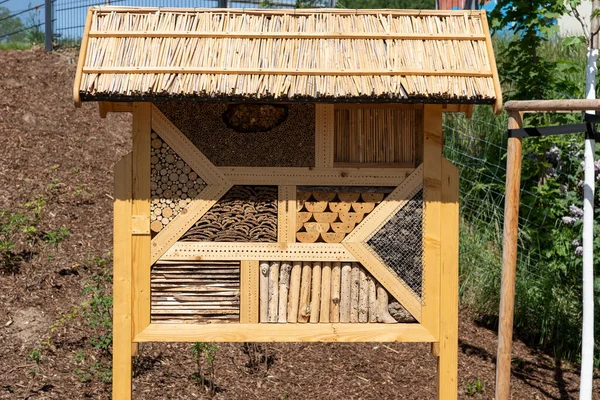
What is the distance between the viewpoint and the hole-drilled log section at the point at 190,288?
180 inches

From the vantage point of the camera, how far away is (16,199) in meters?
8.38

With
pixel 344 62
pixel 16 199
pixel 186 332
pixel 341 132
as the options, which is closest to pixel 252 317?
pixel 186 332

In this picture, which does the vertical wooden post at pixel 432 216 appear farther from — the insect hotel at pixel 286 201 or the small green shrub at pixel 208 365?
the small green shrub at pixel 208 365

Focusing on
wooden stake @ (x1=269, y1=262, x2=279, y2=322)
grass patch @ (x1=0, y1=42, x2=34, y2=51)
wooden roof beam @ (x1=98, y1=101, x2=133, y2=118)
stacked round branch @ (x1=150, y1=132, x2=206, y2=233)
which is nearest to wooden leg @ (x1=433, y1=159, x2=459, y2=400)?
wooden stake @ (x1=269, y1=262, x2=279, y2=322)

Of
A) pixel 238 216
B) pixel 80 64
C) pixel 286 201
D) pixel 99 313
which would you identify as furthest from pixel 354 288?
pixel 99 313

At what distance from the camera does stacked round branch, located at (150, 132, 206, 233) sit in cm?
453

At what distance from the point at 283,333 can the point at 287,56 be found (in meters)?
1.56

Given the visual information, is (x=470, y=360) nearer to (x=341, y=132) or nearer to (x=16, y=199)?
(x=341, y=132)

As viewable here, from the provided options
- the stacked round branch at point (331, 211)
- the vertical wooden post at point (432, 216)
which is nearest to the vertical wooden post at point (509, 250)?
the vertical wooden post at point (432, 216)

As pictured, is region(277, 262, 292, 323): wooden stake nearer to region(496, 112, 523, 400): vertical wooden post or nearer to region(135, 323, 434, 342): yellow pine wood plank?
region(135, 323, 434, 342): yellow pine wood plank

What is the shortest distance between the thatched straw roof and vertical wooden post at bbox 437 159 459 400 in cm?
56

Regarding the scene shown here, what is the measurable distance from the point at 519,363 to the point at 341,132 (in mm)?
3215

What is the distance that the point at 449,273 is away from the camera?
459 cm

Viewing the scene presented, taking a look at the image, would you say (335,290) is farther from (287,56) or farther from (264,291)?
(287,56)
